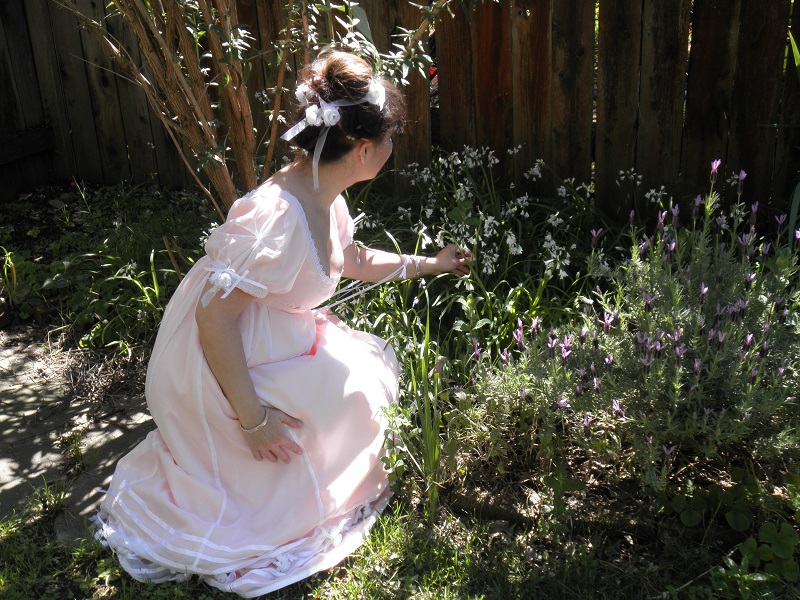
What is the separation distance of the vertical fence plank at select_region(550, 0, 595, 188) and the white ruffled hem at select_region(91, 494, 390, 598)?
2.02m

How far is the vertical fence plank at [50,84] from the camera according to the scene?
4719mm

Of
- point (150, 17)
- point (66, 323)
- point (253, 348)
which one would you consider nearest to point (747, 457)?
point (253, 348)

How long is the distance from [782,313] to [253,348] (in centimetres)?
148

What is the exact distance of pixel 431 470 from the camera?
2.51 meters

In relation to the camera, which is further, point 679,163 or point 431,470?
point 679,163

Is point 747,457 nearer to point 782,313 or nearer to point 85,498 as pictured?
point 782,313

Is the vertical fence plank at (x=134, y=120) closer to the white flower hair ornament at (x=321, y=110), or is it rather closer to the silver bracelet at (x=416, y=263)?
the silver bracelet at (x=416, y=263)

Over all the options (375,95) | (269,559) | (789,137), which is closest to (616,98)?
(789,137)

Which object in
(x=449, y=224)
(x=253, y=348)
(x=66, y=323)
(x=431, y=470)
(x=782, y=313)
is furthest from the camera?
(x=66, y=323)

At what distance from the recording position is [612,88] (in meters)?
3.55

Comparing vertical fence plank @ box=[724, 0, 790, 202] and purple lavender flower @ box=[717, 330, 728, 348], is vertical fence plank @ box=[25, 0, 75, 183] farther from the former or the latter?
purple lavender flower @ box=[717, 330, 728, 348]

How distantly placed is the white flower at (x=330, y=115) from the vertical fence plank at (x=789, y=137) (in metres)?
2.04

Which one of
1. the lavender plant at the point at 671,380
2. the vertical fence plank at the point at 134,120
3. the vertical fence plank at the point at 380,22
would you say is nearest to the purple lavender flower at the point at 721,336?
the lavender plant at the point at 671,380

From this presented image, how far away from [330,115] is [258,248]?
1.35 ft
